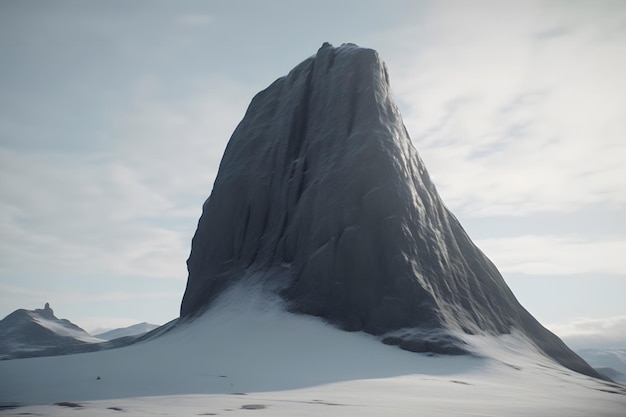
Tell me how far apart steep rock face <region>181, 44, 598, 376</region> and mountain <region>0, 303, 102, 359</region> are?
49.0m

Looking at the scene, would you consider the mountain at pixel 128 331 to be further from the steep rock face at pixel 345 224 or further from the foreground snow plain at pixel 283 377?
the foreground snow plain at pixel 283 377

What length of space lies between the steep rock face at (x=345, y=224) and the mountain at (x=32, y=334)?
49003 mm

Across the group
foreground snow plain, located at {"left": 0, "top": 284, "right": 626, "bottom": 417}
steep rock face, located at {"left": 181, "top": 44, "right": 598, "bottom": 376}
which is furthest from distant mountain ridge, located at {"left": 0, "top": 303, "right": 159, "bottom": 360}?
foreground snow plain, located at {"left": 0, "top": 284, "right": 626, "bottom": 417}

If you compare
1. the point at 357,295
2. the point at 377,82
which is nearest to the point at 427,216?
the point at 357,295

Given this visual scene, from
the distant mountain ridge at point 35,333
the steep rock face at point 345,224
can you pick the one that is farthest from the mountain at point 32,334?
the steep rock face at point 345,224

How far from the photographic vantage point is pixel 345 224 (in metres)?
43.1

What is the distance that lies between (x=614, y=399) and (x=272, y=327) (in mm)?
21707

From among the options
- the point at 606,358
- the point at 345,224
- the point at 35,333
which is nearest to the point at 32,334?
the point at 35,333

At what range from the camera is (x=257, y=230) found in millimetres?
49844

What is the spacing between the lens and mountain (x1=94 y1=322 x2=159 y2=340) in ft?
551

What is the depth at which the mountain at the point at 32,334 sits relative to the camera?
90.9 meters

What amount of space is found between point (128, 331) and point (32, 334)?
272 ft

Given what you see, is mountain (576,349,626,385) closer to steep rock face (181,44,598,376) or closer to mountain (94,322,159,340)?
steep rock face (181,44,598,376)

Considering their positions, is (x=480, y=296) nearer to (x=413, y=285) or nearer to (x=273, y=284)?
(x=413, y=285)
